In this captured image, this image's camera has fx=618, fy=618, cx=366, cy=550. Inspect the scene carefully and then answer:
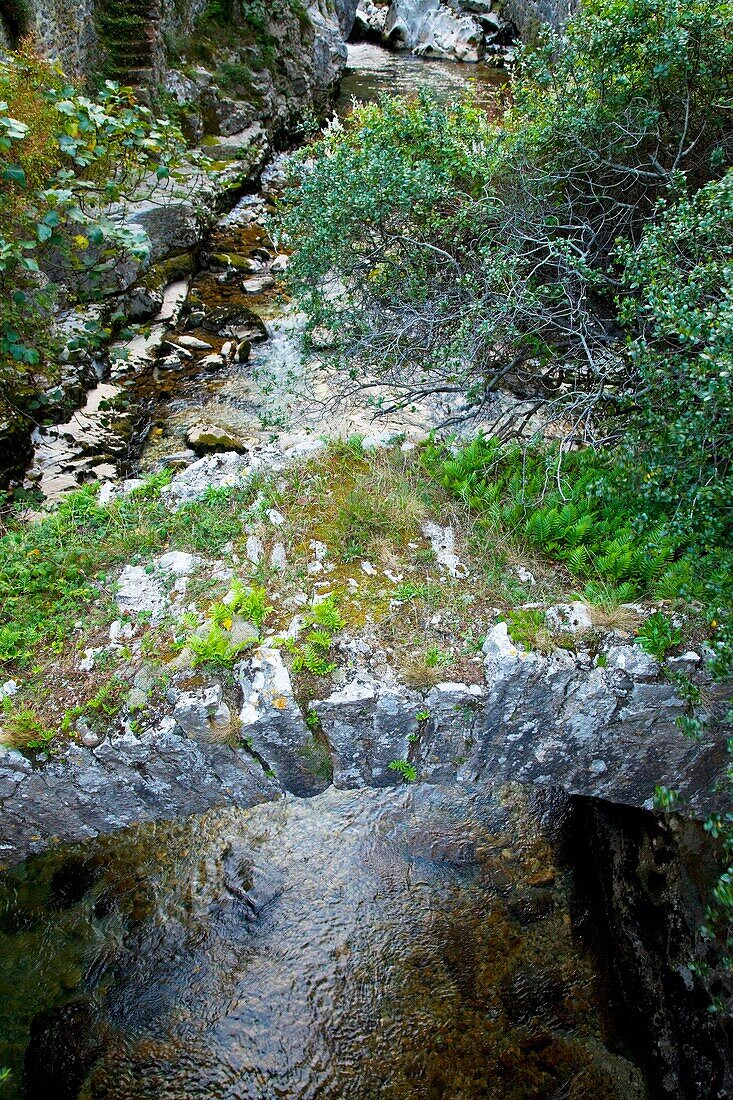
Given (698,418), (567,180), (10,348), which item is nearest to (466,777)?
(698,418)

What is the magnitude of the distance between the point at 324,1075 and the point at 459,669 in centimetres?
311

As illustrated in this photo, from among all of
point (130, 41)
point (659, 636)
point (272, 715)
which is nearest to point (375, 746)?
point (272, 715)

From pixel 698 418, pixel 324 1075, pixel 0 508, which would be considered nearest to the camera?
pixel 698 418

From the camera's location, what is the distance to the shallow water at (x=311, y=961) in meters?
4.51

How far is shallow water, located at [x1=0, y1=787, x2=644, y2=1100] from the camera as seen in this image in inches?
177

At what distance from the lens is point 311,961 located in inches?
197

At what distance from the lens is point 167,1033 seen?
4691 millimetres

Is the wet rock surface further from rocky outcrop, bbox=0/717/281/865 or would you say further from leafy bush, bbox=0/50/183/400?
leafy bush, bbox=0/50/183/400

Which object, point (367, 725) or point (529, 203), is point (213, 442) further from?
point (367, 725)

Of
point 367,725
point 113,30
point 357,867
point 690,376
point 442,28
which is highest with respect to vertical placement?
point 442,28

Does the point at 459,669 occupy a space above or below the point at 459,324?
below

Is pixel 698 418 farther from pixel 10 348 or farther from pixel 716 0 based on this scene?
pixel 10 348

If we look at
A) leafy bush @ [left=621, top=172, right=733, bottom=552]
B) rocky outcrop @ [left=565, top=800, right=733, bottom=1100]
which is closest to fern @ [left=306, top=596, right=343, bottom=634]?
leafy bush @ [left=621, top=172, right=733, bottom=552]

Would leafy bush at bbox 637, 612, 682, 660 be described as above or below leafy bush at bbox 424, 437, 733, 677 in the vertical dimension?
below
